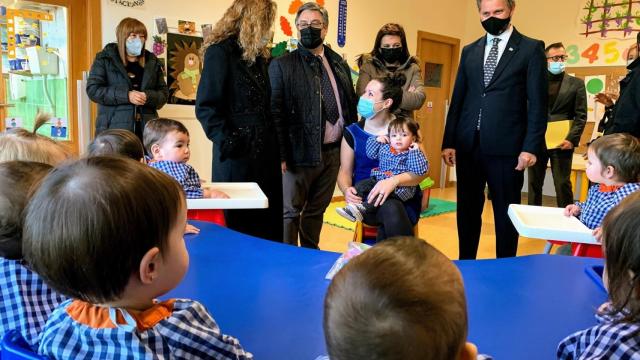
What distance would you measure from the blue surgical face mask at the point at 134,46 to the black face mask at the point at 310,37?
1.46 m

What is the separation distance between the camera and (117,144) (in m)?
1.86

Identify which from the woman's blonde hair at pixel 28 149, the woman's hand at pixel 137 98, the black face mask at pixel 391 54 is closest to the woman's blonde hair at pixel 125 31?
the woman's hand at pixel 137 98

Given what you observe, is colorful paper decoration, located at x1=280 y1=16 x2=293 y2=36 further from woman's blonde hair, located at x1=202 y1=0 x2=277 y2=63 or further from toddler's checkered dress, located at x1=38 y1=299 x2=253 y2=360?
toddler's checkered dress, located at x1=38 y1=299 x2=253 y2=360

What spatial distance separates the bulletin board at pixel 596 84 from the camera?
5.66m

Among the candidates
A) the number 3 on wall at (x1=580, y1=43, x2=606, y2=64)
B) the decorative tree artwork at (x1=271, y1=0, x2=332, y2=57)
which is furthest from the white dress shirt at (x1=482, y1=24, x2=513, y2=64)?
the number 3 on wall at (x1=580, y1=43, x2=606, y2=64)

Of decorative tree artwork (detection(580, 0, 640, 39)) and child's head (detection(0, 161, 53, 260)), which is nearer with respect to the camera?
child's head (detection(0, 161, 53, 260))

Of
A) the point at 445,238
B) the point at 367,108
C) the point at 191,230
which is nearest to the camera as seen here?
the point at 191,230

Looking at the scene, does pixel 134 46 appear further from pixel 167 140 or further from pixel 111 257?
pixel 111 257

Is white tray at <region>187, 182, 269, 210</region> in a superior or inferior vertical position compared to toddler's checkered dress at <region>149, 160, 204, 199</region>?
inferior

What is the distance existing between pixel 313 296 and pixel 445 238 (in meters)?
3.19

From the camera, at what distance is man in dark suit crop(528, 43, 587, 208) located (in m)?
4.35

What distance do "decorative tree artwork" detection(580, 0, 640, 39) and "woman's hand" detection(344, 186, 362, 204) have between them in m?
4.89

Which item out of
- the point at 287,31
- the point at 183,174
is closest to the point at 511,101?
the point at 183,174

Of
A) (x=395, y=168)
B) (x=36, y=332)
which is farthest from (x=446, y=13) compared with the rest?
(x=36, y=332)
